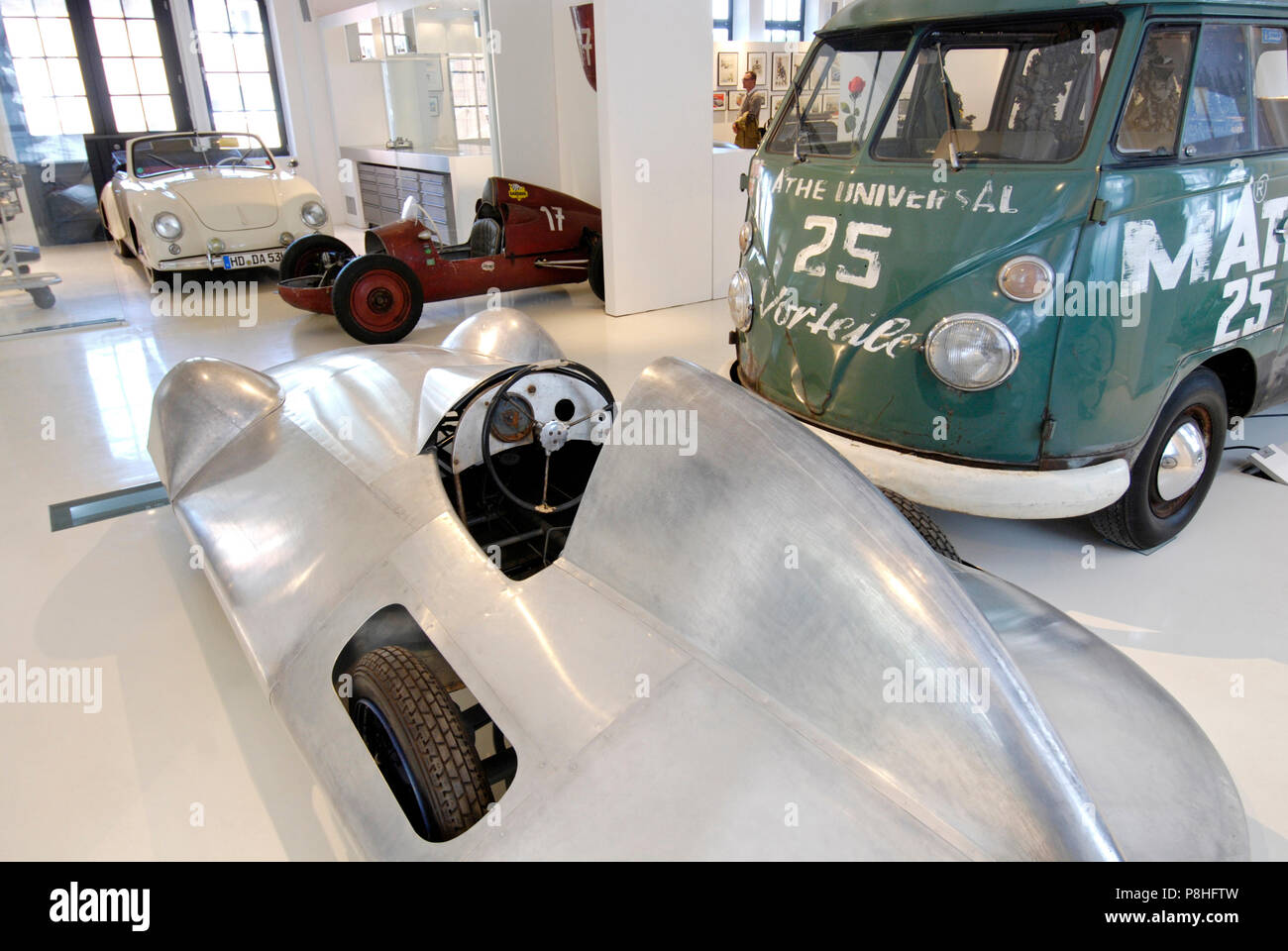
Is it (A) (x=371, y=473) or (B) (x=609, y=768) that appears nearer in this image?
(B) (x=609, y=768)

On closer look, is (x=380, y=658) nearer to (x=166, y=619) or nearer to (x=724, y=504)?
(x=724, y=504)

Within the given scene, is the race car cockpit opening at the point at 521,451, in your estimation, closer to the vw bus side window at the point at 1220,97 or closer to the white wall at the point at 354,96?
the vw bus side window at the point at 1220,97

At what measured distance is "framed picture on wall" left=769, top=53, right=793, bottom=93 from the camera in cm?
1423

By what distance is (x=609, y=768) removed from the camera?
1.54 m

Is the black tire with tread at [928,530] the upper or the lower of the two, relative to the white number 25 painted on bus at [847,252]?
lower

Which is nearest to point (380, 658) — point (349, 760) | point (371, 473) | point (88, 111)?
point (349, 760)

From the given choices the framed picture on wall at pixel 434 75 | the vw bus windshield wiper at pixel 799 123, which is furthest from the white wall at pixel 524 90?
the vw bus windshield wiper at pixel 799 123

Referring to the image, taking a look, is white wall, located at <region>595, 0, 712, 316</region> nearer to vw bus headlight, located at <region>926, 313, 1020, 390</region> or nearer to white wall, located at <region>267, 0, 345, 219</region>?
vw bus headlight, located at <region>926, 313, 1020, 390</region>

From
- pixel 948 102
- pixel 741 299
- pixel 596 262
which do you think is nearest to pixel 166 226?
pixel 596 262

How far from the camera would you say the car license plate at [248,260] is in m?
8.14

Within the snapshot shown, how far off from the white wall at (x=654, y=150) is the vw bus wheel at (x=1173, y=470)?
4.92 m

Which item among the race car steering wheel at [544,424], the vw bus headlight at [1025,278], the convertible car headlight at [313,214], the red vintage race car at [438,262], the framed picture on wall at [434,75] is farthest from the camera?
the framed picture on wall at [434,75]

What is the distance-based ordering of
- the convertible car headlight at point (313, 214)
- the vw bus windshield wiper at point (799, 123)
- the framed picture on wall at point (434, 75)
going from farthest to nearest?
the framed picture on wall at point (434, 75)
the convertible car headlight at point (313, 214)
the vw bus windshield wiper at point (799, 123)
